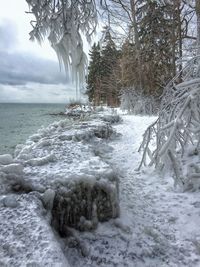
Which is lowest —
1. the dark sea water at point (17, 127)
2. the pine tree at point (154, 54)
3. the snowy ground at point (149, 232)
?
the dark sea water at point (17, 127)

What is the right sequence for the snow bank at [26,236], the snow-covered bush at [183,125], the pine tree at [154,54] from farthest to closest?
the pine tree at [154,54]
the snow-covered bush at [183,125]
the snow bank at [26,236]

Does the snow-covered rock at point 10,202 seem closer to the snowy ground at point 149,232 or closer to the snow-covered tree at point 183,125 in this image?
the snowy ground at point 149,232

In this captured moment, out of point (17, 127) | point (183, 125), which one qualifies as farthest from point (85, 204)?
point (17, 127)

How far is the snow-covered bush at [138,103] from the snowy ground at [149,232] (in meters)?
10.6

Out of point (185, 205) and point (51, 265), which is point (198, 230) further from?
point (51, 265)

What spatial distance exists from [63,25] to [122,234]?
85.4 inches

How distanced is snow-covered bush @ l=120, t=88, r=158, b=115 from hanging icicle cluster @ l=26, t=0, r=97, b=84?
11587 millimetres

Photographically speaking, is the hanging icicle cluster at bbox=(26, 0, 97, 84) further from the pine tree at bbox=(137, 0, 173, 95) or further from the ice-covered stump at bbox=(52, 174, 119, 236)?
the pine tree at bbox=(137, 0, 173, 95)

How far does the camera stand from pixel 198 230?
273 centimetres

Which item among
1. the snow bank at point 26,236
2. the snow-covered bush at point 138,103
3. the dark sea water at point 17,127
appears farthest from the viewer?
the snow-covered bush at point 138,103

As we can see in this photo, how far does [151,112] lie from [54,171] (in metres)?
11.4

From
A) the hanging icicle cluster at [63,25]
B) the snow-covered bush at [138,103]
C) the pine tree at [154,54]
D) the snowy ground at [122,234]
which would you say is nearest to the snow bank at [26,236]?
the snowy ground at [122,234]

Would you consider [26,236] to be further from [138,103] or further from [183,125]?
[138,103]

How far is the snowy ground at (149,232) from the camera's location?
2334 mm
